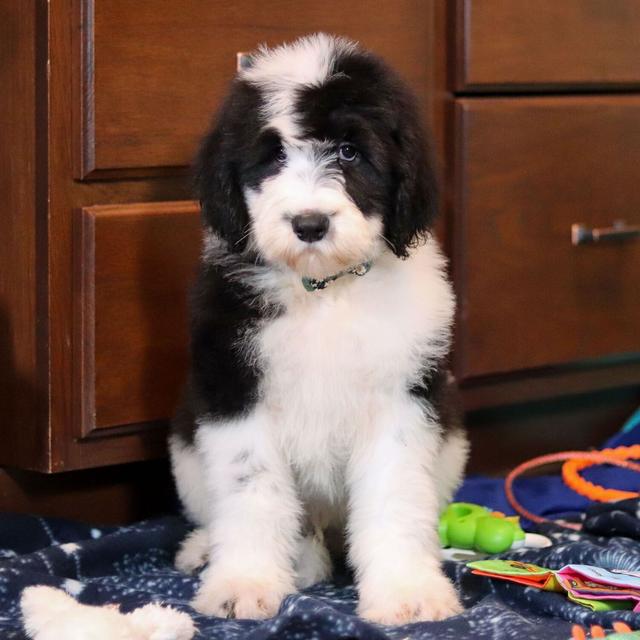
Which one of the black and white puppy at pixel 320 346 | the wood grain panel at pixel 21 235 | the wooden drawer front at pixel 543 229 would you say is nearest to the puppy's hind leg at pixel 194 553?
the black and white puppy at pixel 320 346

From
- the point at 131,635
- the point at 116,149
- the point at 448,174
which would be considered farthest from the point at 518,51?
the point at 131,635

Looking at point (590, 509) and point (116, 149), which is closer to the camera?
point (116, 149)

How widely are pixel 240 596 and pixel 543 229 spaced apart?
122 centimetres

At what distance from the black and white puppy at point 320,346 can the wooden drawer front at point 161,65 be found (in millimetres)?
273

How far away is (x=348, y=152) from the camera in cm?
195

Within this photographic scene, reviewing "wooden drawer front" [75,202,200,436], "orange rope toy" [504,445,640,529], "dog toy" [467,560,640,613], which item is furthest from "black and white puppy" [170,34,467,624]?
"orange rope toy" [504,445,640,529]

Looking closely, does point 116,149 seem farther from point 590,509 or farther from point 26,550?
point 590,509

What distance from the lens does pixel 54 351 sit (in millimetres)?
2281

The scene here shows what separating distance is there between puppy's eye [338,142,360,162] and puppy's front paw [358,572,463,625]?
0.60 m

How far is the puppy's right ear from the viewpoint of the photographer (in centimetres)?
199

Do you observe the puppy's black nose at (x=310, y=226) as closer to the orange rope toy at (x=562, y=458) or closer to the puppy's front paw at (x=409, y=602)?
the puppy's front paw at (x=409, y=602)

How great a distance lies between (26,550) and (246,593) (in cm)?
54

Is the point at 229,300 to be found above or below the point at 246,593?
above

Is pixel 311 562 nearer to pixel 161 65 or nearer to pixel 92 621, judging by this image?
pixel 92 621
